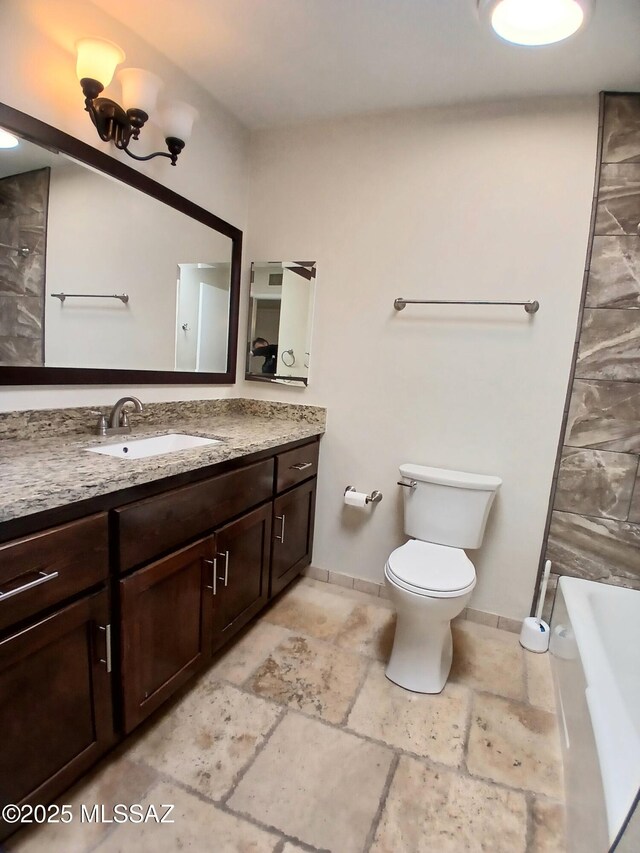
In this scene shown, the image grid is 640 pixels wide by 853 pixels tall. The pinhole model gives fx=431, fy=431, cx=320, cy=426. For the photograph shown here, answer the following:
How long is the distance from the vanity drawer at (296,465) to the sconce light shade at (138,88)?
1.38 meters

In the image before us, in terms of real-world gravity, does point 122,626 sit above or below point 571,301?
below

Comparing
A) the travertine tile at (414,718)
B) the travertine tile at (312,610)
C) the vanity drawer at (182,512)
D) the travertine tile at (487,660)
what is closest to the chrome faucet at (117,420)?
the vanity drawer at (182,512)

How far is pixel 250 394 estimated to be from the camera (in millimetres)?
2492

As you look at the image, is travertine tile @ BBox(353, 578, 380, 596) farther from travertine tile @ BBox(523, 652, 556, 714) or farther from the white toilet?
travertine tile @ BBox(523, 652, 556, 714)

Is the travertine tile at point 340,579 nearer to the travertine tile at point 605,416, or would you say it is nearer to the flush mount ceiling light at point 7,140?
the travertine tile at point 605,416

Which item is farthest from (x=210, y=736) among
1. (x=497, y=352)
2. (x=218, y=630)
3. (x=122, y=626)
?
(x=497, y=352)

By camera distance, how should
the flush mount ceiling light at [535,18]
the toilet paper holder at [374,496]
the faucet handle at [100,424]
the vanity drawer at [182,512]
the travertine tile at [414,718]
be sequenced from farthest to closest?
1. the toilet paper holder at [374,496]
2. the faucet handle at [100,424]
3. the travertine tile at [414,718]
4. the flush mount ceiling light at [535,18]
5. the vanity drawer at [182,512]

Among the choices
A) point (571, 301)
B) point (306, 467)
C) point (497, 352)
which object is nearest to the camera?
point (571, 301)

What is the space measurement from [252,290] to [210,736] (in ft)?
6.68

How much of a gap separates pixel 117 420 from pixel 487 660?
185 cm

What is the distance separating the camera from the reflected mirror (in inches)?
90.4

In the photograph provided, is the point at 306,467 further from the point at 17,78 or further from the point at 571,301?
the point at 17,78

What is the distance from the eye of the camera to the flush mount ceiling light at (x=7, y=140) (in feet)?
4.19

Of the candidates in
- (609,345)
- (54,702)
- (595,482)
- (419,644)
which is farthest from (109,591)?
(609,345)
